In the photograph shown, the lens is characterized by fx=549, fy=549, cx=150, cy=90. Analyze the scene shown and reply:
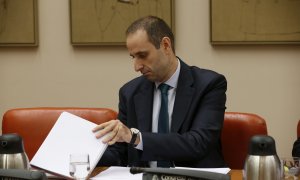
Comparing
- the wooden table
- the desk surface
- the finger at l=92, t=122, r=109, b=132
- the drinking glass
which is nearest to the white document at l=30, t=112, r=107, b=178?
the finger at l=92, t=122, r=109, b=132

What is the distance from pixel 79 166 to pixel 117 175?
0.19 meters

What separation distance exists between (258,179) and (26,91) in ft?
8.52

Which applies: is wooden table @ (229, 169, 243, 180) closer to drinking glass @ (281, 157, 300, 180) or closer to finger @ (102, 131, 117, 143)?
drinking glass @ (281, 157, 300, 180)

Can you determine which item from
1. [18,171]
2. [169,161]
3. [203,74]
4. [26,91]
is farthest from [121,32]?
[18,171]

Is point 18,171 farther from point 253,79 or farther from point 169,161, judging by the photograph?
point 253,79

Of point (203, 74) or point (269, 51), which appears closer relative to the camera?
point (203, 74)

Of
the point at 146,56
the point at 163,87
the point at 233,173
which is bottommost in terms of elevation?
the point at 233,173

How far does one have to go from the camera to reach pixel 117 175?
236cm

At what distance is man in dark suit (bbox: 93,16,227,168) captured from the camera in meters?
2.62

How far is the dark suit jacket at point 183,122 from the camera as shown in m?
2.62

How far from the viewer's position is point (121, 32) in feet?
12.9

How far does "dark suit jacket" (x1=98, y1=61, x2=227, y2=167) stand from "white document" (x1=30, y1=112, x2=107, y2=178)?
29cm

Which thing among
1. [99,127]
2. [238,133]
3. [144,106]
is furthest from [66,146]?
[238,133]

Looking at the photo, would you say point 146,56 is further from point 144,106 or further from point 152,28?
point 144,106
